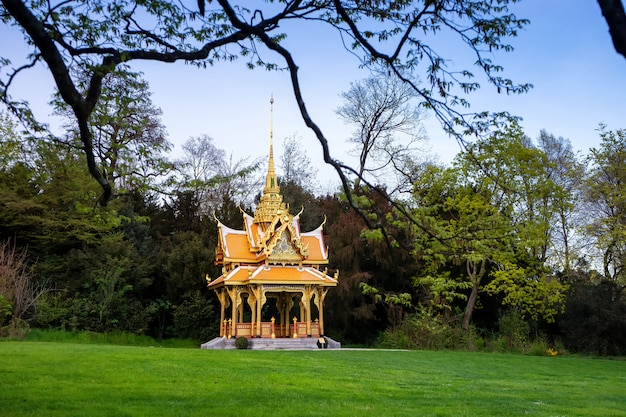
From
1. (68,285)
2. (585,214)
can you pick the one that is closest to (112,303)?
(68,285)

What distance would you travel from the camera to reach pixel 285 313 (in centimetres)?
2802

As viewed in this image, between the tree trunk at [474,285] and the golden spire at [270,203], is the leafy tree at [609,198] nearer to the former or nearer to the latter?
the tree trunk at [474,285]

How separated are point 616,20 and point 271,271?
22.5 m

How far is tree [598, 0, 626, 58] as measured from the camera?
11.8 feet

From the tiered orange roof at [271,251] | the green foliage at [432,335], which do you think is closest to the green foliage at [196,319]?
the tiered orange roof at [271,251]

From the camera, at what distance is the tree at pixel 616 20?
11.8 ft

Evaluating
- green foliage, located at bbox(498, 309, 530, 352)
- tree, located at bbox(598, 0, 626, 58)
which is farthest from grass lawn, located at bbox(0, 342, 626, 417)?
green foliage, located at bbox(498, 309, 530, 352)

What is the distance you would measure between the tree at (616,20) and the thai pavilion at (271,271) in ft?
70.6

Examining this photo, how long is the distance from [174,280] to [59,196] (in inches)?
259

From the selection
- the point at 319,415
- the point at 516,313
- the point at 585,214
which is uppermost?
the point at 585,214

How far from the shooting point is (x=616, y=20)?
3623mm

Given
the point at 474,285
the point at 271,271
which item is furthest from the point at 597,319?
the point at 271,271

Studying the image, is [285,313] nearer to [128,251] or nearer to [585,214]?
[128,251]

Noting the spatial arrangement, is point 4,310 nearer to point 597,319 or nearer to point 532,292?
point 532,292
